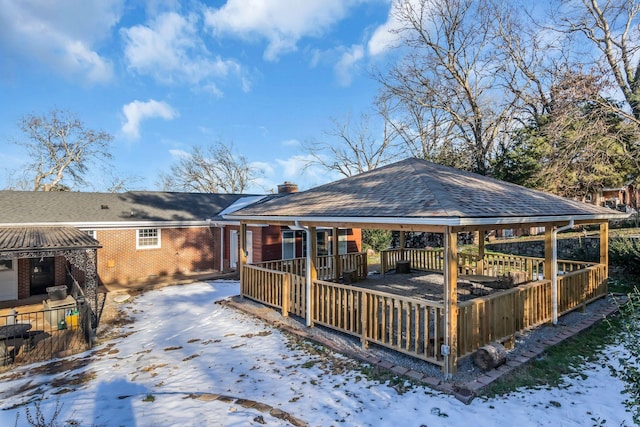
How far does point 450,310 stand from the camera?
536 cm

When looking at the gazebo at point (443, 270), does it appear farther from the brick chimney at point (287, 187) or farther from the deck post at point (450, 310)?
the brick chimney at point (287, 187)

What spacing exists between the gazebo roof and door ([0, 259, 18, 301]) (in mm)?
9195

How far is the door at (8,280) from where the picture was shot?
1192cm

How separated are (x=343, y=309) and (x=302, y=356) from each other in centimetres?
136

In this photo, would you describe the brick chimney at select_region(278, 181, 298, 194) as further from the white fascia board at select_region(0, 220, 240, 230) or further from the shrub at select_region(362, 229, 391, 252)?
the shrub at select_region(362, 229, 391, 252)

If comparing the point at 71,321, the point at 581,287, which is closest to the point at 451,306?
the point at 581,287

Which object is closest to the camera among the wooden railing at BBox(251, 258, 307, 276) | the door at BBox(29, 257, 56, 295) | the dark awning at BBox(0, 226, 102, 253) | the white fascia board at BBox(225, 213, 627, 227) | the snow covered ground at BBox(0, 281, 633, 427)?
the snow covered ground at BBox(0, 281, 633, 427)

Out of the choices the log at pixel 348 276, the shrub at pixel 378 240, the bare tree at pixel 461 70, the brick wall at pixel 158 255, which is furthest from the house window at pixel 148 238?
the bare tree at pixel 461 70

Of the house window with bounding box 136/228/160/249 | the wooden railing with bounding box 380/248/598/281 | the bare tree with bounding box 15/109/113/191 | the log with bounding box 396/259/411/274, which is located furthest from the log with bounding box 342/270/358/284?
the bare tree with bounding box 15/109/113/191

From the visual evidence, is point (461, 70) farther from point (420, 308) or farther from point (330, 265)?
point (420, 308)

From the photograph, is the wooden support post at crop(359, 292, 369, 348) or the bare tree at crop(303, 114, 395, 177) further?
the bare tree at crop(303, 114, 395, 177)

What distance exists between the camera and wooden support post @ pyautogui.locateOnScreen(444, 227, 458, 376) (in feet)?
17.4

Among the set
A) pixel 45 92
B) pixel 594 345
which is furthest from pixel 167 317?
pixel 45 92

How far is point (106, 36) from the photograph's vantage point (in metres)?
15.8
